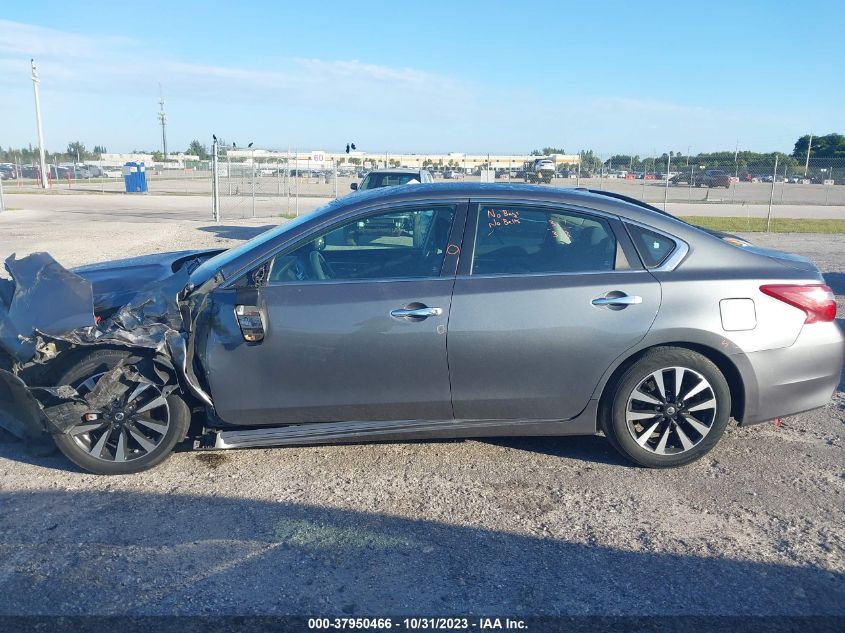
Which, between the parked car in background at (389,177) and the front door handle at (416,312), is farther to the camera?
the parked car in background at (389,177)

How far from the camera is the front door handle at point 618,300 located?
166 inches

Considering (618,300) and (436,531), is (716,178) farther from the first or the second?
(436,531)

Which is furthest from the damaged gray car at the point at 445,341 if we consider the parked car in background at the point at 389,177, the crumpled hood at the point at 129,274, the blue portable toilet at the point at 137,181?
the blue portable toilet at the point at 137,181

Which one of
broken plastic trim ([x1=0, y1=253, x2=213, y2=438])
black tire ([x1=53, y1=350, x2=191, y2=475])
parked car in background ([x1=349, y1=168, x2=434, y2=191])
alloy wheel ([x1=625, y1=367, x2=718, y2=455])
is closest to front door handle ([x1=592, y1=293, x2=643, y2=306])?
alloy wheel ([x1=625, y1=367, x2=718, y2=455])

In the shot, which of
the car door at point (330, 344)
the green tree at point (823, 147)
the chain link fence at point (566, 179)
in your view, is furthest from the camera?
the green tree at point (823, 147)

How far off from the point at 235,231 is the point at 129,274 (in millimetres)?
14587

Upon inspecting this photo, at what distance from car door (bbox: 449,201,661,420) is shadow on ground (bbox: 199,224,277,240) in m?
13.8

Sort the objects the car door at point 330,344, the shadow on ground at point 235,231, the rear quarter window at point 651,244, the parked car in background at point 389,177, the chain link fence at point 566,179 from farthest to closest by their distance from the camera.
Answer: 1. the chain link fence at point 566,179
2. the shadow on ground at point 235,231
3. the parked car in background at point 389,177
4. the rear quarter window at point 651,244
5. the car door at point 330,344

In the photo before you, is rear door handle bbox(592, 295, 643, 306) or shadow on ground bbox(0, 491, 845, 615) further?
rear door handle bbox(592, 295, 643, 306)

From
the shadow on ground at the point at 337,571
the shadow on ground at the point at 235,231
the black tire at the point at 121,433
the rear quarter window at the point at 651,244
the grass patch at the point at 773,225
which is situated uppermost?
the rear quarter window at the point at 651,244

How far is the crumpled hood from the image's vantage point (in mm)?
4701

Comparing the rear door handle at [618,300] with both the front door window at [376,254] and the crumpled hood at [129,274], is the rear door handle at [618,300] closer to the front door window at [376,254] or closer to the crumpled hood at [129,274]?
the front door window at [376,254]

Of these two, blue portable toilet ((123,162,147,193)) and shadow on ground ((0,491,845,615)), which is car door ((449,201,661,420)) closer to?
shadow on ground ((0,491,845,615))

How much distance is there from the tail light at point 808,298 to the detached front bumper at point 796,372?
0.06 metres
